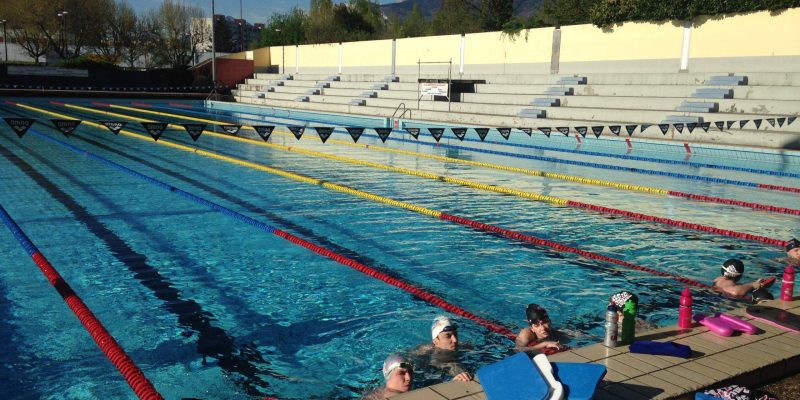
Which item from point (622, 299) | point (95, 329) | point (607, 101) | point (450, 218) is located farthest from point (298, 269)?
point (607, 101)

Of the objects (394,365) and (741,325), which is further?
(741,325)

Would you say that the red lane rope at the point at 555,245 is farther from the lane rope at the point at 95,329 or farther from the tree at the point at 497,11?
the tree at the point at 497,11

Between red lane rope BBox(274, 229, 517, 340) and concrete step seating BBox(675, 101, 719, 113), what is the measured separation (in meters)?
14.2

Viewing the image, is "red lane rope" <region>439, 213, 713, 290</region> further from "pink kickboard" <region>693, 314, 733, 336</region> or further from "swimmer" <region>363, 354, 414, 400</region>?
"swimmer" <region>363, 354, 414, 400</region>

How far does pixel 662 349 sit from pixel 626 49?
72.7 feet

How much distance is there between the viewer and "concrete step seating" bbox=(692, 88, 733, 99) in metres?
18.2

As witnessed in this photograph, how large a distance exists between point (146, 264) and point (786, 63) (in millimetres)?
19437

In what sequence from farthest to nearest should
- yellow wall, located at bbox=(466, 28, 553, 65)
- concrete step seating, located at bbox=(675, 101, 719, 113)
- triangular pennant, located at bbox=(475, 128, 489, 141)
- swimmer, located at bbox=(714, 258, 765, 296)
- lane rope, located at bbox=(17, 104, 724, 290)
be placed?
yellow wall, located at bbox=(466, 28, 553, 65) < concrete step seating, located at bbox=(675, 101, 719, 113) < triangular pennant, located at bbox=(475, 128, 489, 141) < lane rope, located at bbox=(17, 104, 724, 290) < swimmer, located at bbox=(714, 258, 765, 296)

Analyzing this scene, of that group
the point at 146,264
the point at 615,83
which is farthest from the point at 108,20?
the point at 146,264

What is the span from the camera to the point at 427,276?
5816 millimetres

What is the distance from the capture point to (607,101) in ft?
66.8

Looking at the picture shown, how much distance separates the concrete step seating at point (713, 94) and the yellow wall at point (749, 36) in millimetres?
2914

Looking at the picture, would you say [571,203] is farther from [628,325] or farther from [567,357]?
[567,357]

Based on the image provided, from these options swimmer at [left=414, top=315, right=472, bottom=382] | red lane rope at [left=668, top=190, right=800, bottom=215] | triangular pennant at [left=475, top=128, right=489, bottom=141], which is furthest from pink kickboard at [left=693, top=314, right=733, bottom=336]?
triangular pennant at [left=475, top=128, right=489, bottom=141]
